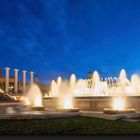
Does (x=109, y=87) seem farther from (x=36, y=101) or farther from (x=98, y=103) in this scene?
(x=98, y=103)

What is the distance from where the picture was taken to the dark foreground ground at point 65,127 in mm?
14500

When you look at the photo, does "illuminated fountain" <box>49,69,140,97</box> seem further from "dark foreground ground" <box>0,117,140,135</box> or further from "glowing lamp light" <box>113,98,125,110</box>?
"dark foreground ground" <box>0,117,140,135</box>

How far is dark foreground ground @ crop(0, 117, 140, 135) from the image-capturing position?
14500 millimetres

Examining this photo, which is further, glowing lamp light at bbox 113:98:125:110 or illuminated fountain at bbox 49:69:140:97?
illuminated fountain at bbox 49:69:140:97

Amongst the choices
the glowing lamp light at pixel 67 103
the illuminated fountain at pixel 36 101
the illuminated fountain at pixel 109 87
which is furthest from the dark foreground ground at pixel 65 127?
the illuminated fountain at pixel 109 87

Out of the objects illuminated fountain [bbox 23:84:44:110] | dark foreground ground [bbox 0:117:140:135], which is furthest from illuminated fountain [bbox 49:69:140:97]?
dark foreground ground [bbox 0:117:140:135]

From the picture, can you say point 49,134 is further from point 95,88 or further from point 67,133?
point 95,88

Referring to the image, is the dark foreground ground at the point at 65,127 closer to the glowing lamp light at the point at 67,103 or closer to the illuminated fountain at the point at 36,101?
the glowing lamp light at the point at 67,103

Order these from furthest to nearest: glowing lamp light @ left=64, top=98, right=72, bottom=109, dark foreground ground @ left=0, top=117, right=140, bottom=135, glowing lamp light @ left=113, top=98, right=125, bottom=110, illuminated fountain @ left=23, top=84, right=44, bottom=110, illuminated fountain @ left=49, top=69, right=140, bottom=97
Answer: illuminated fountain @ left=49, top=69, right=140, bottom=97 → illuminated fountain @ left=23, top=84, right=44, bottom=110 → glowing lamp light @ left=64, top=98, right=72, bottom=109 → glowing lamp light @ left=113, top=98, right=125, bottom=110 → dark foreground ground @ left=0, top=117, right=140, bottom=135

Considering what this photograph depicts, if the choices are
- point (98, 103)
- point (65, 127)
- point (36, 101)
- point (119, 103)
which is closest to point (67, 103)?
point (98, 103)

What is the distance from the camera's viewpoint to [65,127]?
15336 mm

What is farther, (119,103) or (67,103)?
(67,103)

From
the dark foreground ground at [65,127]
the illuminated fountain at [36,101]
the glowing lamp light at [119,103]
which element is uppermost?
the illuminated fountain at [36,101]

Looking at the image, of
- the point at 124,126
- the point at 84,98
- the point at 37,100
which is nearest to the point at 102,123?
the point at 124,126
